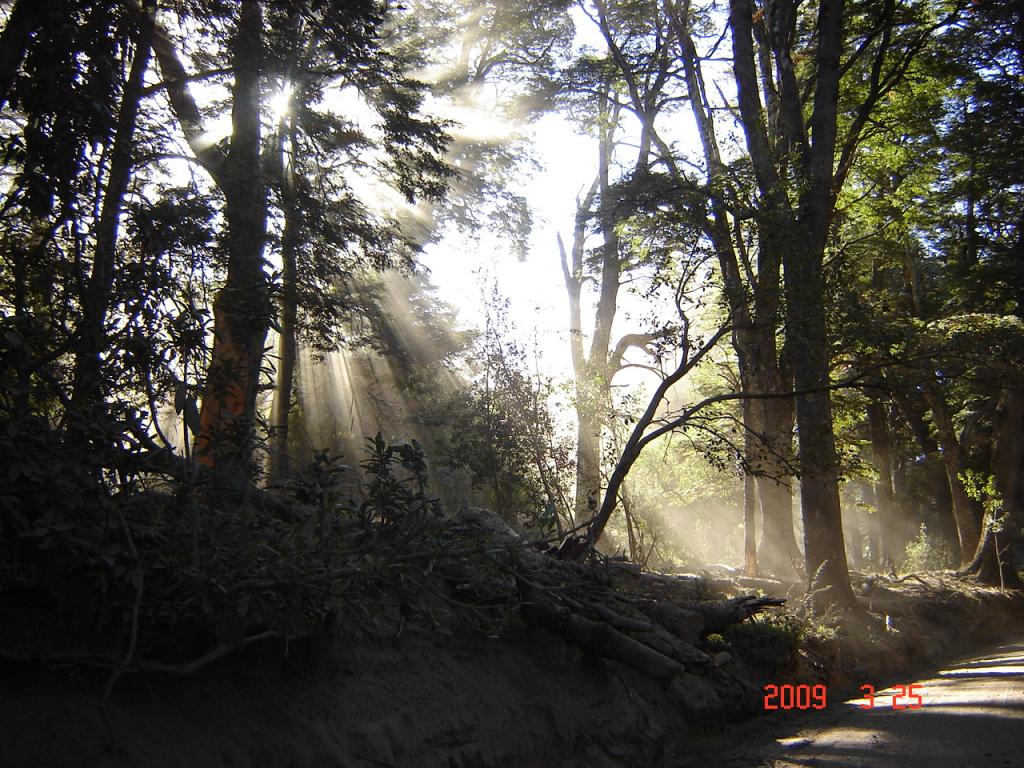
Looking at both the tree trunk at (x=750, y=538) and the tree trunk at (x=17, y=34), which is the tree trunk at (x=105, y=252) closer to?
the tree trunk at (x=17, y=34)

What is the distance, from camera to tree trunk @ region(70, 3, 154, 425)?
4.72m

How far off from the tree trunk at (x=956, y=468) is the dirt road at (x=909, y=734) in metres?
12.7

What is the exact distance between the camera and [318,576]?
4.02 meters

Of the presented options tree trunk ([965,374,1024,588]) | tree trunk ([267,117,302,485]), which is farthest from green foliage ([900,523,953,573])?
tree trunk ([267,117,302,485])

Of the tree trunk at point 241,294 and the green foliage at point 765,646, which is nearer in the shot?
the tree trunk at point 241,294

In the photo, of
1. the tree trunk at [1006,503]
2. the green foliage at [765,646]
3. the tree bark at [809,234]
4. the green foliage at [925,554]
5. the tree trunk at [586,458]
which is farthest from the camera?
the green foliage at [925,554]

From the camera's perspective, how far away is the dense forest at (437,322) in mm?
4309

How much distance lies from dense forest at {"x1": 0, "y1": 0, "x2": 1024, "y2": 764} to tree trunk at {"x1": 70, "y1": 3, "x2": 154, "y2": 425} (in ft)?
0.10

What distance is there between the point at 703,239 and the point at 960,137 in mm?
13049

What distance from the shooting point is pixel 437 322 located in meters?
21.5
